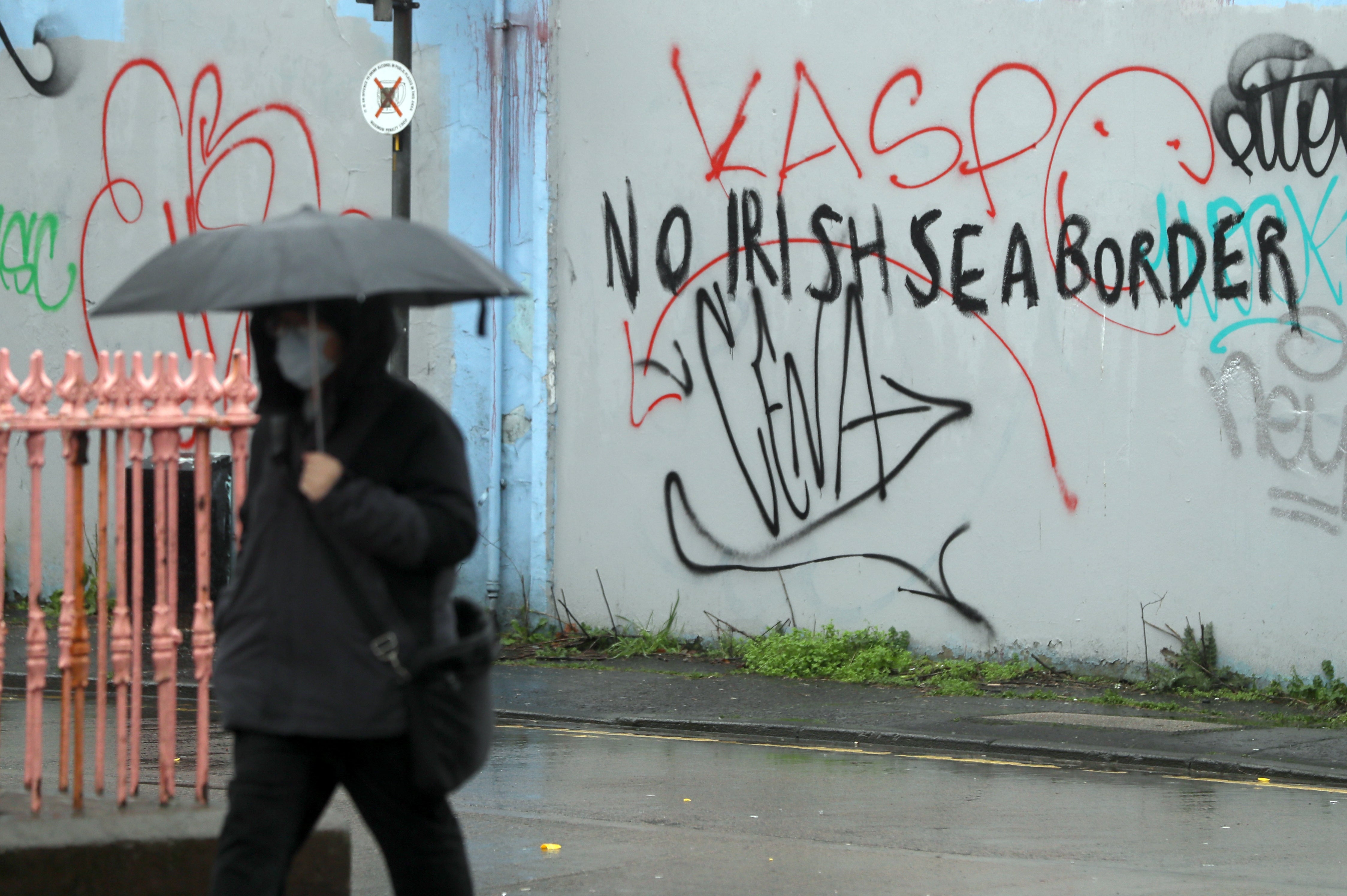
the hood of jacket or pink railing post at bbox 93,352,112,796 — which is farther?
pink railing post at bbox 93,352,112,796

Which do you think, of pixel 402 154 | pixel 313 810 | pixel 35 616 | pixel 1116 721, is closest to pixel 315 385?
pixel 313 810

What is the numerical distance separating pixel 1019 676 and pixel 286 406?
347 inches

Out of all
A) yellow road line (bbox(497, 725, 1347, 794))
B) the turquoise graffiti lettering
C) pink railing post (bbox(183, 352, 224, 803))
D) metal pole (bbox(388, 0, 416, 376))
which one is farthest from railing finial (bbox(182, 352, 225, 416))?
the turquoise graffiti lettering

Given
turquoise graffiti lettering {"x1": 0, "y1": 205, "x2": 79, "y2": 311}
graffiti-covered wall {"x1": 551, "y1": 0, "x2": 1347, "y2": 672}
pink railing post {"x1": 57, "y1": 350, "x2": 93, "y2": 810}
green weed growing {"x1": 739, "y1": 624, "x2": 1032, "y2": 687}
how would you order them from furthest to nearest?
1. turquoise graffiti lettering {"x1": 0, "y1": 205, "x2": 79, "y2": 311}
2. green weed growing {"x1": 739, "y1": 624, "x2": 1032, "y2": 687}
3. graffiti-covered wall {"x1": 551, "y1": 0, "x2": 1347, "y2": 672}
4. pink railing post {"x1": 57, "y1": 350, "x2": 93, "y2": 810}

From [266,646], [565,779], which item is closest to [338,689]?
[266,646]

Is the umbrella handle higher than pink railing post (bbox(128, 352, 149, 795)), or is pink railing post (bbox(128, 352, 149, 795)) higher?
the umbrella handle

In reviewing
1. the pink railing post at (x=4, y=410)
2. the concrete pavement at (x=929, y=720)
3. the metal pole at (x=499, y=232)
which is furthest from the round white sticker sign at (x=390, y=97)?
the pink railing post at (x=4, y=410)

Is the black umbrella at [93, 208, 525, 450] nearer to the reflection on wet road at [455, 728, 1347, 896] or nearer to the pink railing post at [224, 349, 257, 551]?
the pink railing post at [224, 349, 257, 551]

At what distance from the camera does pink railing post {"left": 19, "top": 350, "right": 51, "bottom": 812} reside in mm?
4793

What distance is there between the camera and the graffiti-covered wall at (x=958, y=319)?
11.2 m

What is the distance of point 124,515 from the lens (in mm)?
4953

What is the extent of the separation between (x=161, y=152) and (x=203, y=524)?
36.7ft

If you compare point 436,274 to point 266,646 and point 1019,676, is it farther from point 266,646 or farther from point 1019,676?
point 1019,676

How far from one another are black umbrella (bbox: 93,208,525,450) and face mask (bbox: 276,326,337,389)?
2.0 inches
